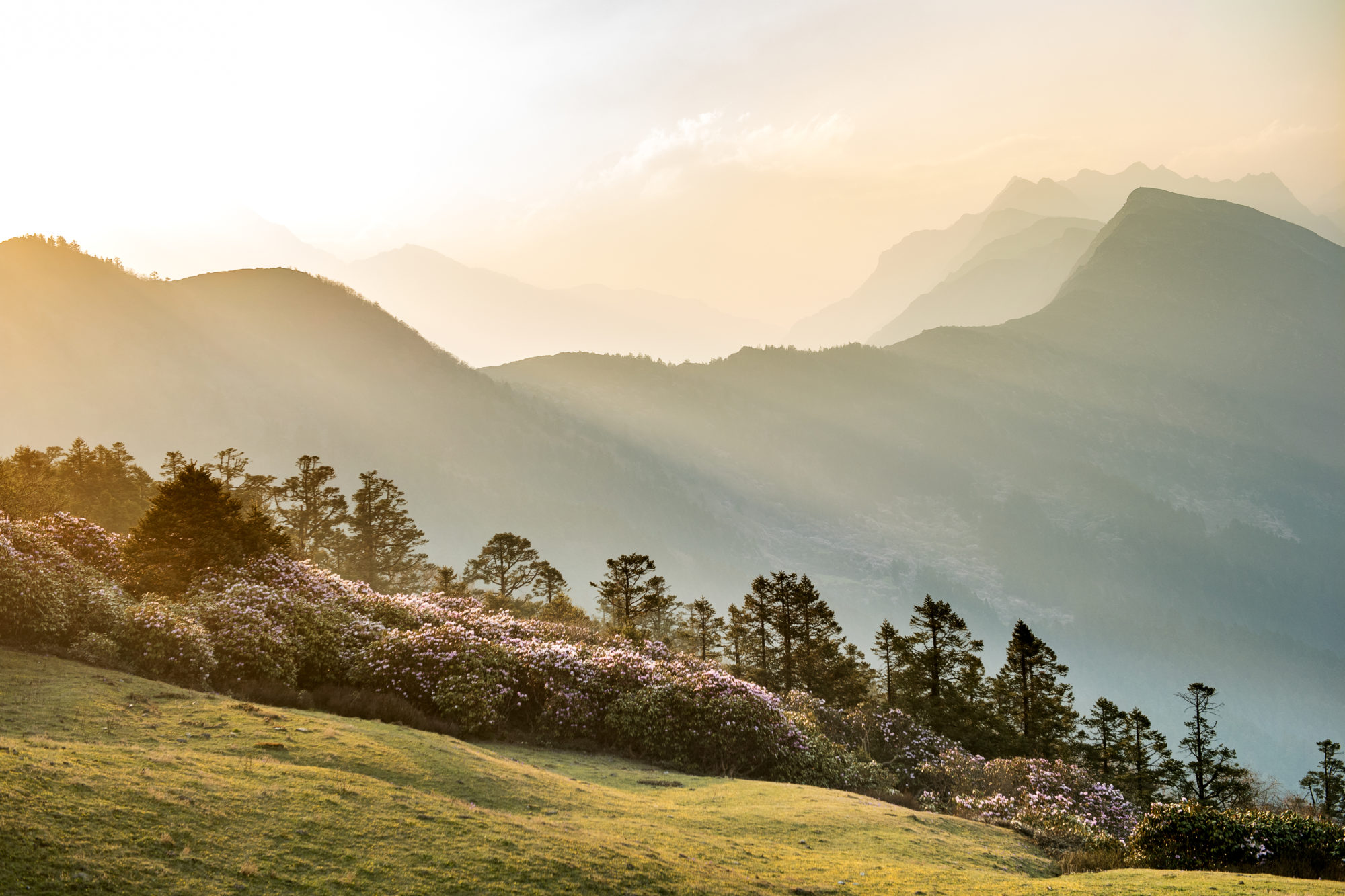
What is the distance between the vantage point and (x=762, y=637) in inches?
1543

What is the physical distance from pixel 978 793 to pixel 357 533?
45696 mm

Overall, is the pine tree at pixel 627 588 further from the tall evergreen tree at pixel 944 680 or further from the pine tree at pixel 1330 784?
the pine tree at pixel 1330 784

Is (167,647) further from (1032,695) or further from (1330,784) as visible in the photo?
(1330,784)

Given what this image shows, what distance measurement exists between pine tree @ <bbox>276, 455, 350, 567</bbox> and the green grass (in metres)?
34.8

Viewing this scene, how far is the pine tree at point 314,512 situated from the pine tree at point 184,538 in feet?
74.2

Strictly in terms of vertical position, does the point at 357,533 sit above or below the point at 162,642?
above

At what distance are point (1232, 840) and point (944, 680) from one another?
79.6 ft

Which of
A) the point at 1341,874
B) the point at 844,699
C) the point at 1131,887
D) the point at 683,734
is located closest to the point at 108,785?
the point at 1131,887

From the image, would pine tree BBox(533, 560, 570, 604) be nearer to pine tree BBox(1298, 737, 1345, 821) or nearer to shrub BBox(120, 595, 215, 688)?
shrub BBox(120, 595, 215, 688)

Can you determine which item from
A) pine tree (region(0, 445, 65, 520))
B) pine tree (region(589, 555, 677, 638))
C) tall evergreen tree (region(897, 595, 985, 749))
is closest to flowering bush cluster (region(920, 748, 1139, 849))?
tall evergreen tree (region(897, 595, 985, 749))

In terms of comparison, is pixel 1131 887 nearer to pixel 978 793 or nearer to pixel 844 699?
pixel 978 793

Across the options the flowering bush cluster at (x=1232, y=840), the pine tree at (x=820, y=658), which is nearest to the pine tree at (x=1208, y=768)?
the pine tree at (x=820, y=658)

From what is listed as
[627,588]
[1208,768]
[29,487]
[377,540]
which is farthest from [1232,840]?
[377,540]

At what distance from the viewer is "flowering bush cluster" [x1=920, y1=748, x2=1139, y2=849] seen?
17.0 m
